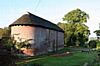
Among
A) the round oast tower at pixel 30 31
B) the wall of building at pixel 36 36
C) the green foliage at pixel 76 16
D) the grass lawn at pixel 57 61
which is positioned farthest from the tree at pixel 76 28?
the grass lawn at pixel 57 61

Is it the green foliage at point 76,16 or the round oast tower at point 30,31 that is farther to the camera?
the green foliage at point 76,16

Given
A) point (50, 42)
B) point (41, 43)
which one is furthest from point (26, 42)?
point (50, 42)

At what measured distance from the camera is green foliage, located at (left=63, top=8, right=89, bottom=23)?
93194mm

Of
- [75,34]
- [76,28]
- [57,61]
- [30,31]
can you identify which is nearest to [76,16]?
[76,28]

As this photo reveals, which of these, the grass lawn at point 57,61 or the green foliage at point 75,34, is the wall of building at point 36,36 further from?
the green foliage at point 75,34

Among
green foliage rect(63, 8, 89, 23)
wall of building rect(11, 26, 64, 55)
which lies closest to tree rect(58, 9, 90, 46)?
green foliage rect(63, 8, 89, 23)

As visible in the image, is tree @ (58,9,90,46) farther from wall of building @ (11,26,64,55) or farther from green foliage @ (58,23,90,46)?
wall of building @ (11,26,64,55)

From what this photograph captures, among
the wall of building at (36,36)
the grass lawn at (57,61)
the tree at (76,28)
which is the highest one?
the tree at (76,28)

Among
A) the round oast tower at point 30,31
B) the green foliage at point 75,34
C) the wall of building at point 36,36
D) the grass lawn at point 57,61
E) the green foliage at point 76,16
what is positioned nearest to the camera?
the grass lawn at point 57,61

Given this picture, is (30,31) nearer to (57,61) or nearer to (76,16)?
(57,61)

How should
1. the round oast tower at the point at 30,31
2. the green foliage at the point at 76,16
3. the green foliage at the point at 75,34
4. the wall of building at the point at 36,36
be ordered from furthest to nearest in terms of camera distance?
the green foliage at the point at 76,16 < the green foliage at the point at 75,34 < the wall of building at the point at 36,36 < the round oast tower at the point at 30,31

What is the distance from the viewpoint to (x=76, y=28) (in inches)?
3600

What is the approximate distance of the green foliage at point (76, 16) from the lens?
306ft

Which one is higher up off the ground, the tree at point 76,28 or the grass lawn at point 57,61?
the tree at point 76,28
